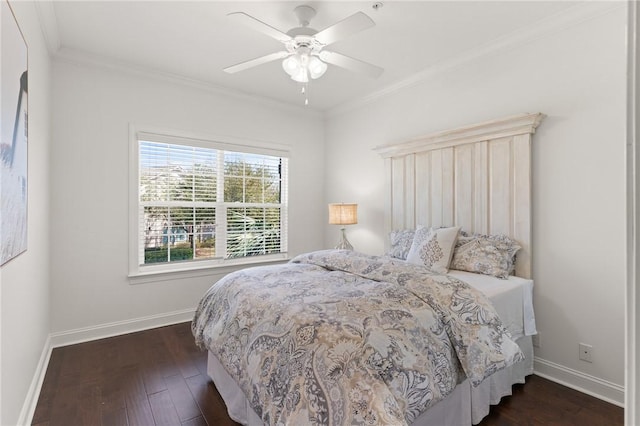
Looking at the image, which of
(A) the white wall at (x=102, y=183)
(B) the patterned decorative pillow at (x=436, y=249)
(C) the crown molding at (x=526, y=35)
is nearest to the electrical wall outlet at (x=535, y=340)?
(B) the patterned decorative pillow at (x=436, y=249)

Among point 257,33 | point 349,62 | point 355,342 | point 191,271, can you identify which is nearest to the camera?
point 355,342

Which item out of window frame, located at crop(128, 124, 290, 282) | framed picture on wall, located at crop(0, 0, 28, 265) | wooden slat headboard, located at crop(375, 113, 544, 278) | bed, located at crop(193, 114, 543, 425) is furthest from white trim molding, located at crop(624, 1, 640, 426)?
window frame, located at crop(128, 124, 290, 282)

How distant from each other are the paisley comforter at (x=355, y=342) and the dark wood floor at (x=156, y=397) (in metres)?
0.42

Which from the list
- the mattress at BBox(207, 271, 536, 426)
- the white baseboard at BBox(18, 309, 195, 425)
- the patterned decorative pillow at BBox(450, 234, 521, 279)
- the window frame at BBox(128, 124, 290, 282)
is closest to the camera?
the mattress at BBox(207, 271, 536, 426)

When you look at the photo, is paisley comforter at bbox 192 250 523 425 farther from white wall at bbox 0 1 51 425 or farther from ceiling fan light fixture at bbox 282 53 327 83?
ceiling fan light fixture at bbox 282 53 327 83

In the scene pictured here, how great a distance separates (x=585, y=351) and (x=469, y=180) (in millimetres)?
1496

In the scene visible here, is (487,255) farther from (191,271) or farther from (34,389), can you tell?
(34,389)

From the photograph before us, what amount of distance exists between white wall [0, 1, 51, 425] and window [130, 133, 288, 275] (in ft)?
2.60

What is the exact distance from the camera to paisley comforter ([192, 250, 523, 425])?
3.94 ft

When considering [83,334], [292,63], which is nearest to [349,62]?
[292,63]

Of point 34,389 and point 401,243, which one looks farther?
point 401,243

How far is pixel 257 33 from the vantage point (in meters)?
2.57

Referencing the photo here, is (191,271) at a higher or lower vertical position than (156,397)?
higher

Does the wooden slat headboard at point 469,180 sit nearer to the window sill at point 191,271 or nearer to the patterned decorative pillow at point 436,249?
the patterned decorative pillow at point 436,249
